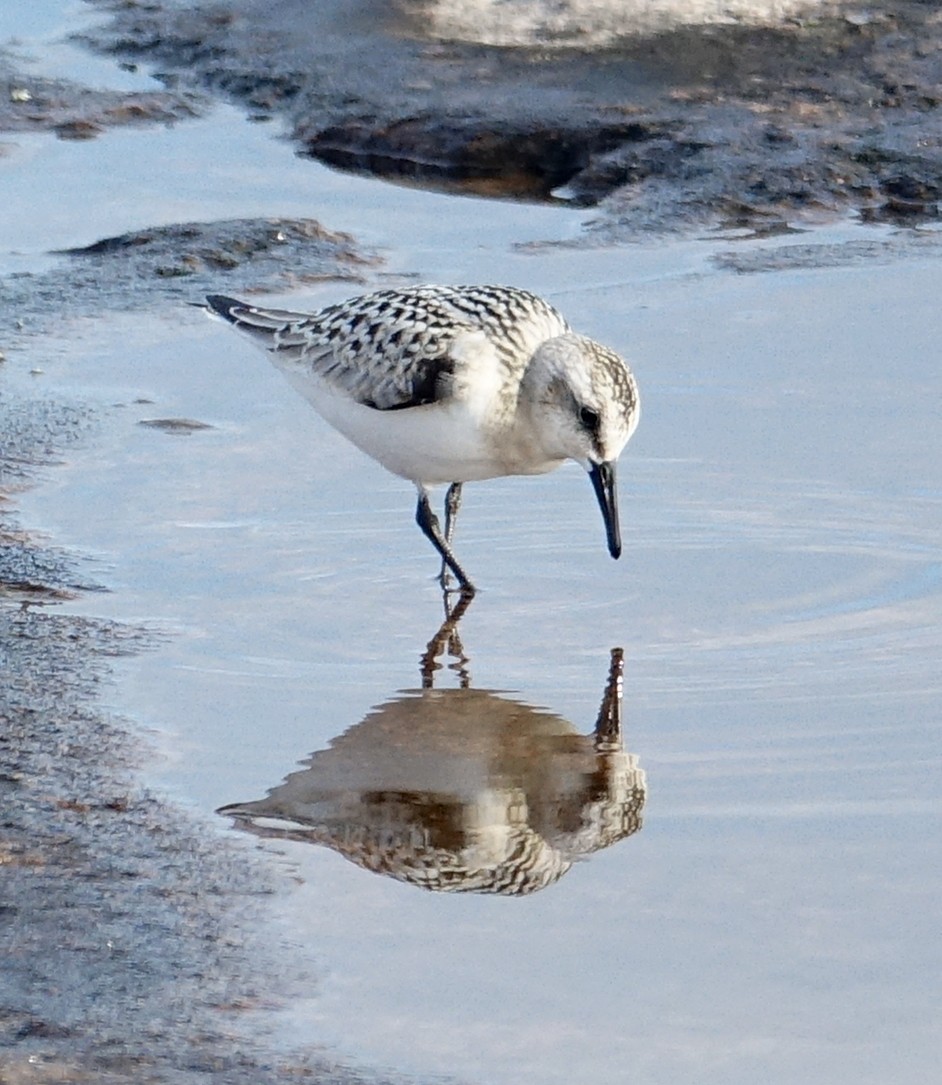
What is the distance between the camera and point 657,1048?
367 cm

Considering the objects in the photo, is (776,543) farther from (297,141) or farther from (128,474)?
(297,141)

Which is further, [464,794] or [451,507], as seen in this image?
[451,507]


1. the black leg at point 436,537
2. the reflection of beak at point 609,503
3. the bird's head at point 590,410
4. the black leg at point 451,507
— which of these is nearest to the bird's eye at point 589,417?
the bird's head at point 590,410

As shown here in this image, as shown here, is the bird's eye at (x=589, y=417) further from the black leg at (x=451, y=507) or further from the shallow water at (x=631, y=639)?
the black leg at (x=451, y=507)

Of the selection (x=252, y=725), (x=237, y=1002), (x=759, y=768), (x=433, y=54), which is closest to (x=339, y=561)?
(x=252, y=725)

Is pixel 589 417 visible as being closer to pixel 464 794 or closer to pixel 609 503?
pixel 609 503

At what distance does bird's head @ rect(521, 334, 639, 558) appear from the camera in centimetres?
579

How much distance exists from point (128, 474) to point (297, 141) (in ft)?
14.4

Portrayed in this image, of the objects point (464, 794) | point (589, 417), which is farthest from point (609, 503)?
point (464, 794)

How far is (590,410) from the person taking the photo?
18.9 ft

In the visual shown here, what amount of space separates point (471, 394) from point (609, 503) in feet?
1.65

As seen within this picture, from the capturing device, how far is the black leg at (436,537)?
6.02m

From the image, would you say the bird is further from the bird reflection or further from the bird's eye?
the bird reflection

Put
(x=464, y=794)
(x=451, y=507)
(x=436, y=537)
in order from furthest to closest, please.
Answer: (x=451, y=507)
(x=436, y=537)
(x=464, y=794)
